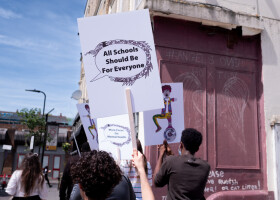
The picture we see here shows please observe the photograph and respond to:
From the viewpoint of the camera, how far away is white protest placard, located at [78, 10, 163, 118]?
9.96 ft

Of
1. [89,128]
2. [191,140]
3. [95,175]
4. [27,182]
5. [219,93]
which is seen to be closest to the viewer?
[95,175]

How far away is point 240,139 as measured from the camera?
8.48 meters

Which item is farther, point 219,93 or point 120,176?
point 219,93

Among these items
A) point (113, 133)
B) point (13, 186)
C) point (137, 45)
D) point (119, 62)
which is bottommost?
point (13, 186)

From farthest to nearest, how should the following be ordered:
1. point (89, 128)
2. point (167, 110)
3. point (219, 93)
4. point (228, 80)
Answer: point (228, 80)
point (219, 93)
point (89, 128)
point (167, 110)

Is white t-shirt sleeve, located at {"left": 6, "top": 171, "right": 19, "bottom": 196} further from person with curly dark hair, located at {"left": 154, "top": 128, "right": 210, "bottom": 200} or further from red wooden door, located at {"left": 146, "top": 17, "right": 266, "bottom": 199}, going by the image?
red wooden door, located at {"left": 146, "top": 17, "right": 266, "bottom": 199}

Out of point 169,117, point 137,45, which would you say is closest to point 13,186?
point 169,117

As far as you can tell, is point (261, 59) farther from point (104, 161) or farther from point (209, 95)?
point (104, 161)

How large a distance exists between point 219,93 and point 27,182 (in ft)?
19.0

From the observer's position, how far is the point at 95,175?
71.0 inches

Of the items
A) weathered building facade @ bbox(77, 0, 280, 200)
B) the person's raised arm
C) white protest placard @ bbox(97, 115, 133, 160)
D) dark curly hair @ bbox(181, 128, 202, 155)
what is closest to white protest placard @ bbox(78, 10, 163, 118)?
dark curly hair @ bbox(181, 128, 202, 155)

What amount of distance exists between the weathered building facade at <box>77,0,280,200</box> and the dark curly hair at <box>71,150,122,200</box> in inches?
236

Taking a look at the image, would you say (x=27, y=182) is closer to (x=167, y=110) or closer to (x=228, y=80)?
(x=167, y=110)

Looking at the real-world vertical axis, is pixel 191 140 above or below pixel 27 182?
above
